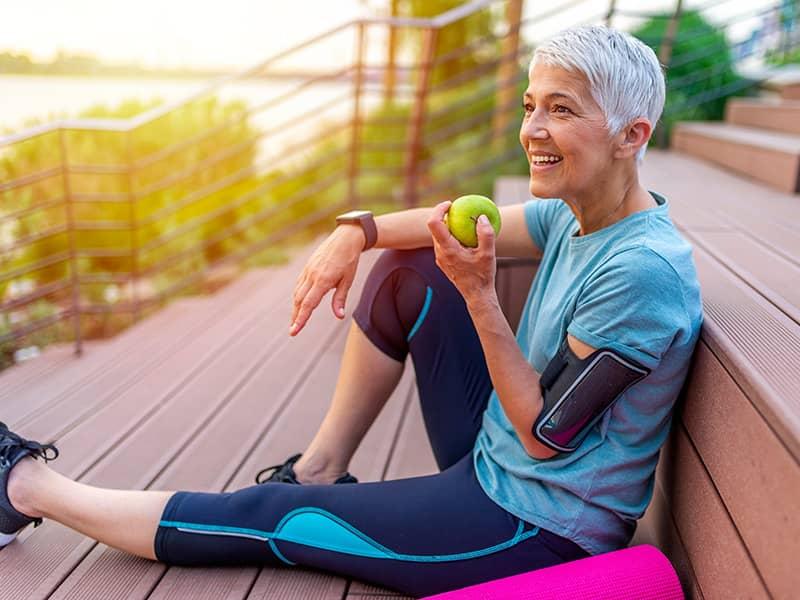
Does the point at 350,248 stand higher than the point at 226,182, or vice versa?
the point at 350,248

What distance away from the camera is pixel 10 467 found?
1.62 m

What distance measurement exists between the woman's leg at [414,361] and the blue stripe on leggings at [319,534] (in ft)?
0.96

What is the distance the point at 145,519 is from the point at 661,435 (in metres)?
0.93

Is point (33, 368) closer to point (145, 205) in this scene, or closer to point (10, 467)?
point (10, 467)

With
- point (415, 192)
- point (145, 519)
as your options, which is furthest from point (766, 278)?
point (415, 192)

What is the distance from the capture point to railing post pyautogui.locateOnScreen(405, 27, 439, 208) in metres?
4.11

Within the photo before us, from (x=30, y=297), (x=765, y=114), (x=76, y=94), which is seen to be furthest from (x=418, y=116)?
(x=30, y=297)

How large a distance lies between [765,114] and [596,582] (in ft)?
12.2

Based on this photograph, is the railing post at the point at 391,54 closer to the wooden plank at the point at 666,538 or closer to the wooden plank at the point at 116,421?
the wooden plank at the point at 116,421

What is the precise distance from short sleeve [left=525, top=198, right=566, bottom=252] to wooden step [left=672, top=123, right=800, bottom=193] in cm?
180

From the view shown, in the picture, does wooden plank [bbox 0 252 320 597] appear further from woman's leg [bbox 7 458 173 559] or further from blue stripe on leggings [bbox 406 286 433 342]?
blue stripe on leggings [bbox 406 286 433 342]

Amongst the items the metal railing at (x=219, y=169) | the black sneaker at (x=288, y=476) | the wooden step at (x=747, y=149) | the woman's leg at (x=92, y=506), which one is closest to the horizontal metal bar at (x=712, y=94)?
the wooden step at (x=747, y=149)

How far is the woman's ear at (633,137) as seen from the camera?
1328 mm

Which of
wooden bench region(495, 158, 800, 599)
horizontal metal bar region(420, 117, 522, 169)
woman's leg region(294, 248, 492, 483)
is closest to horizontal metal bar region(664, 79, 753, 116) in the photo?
horizontal metal bar region(420, 117, 522, 169)
